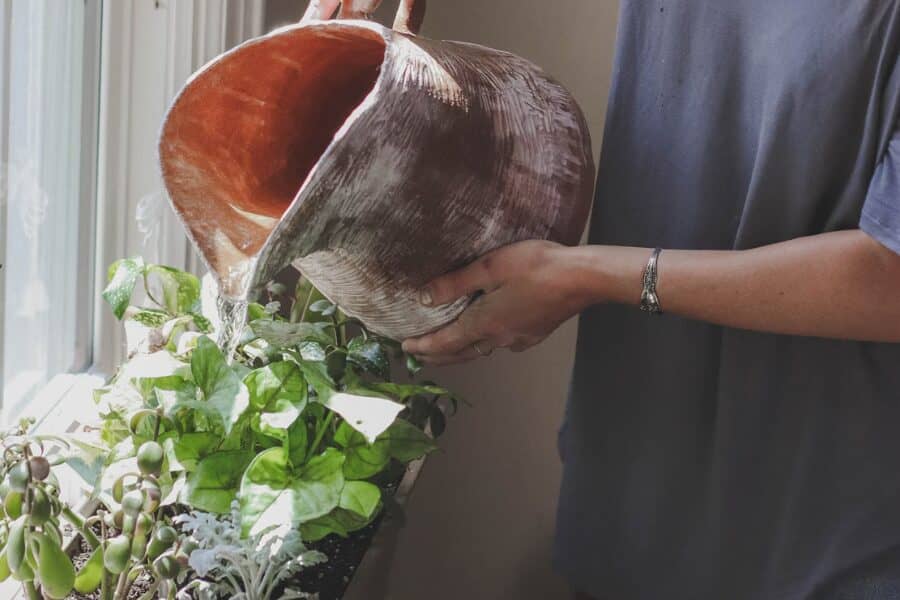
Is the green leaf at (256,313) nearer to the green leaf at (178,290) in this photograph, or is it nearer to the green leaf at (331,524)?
the green leaf at (178,290)

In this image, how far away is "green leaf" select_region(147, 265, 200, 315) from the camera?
1176 millimetres

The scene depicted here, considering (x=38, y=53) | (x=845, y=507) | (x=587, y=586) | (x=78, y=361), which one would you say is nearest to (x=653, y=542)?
(x=587, y=586)

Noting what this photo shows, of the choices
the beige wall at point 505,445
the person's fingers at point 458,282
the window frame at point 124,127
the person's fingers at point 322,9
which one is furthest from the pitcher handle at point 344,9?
the beige wall at point 505,445

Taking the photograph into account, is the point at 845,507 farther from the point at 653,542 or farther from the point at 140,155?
the point at 140,155

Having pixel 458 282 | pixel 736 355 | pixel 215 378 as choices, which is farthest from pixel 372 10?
pixel 736 355

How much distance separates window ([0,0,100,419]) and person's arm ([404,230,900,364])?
18.9 inches

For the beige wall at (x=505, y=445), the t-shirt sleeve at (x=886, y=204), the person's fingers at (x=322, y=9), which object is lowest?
the beige wall at (x=505, y=445)

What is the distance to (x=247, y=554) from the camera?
0.91 metres

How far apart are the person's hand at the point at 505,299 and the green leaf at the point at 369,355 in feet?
0.61

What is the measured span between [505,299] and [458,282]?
55 mm

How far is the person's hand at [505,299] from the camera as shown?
857mm

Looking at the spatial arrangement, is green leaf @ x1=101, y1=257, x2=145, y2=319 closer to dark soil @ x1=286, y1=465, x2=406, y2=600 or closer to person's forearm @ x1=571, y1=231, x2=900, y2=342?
dark soil @ x1=286, y1=465, x2=406, y2=600

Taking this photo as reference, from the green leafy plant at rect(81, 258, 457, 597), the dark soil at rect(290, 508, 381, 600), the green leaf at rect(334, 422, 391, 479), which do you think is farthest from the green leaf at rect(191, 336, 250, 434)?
the dark soil at rect(290, 508, 381, 600)

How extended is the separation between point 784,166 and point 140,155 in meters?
0.78
